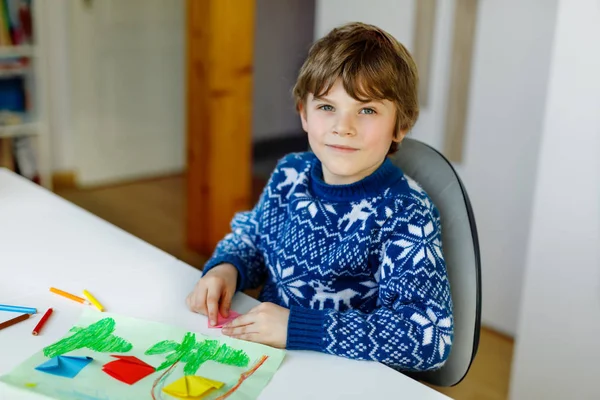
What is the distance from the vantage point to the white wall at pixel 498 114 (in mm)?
2365

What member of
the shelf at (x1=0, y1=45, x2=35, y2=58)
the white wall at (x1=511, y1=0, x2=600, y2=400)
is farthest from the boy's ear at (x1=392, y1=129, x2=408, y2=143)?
the shelf at (x1=0, y1=45, x2=35, y2=58)

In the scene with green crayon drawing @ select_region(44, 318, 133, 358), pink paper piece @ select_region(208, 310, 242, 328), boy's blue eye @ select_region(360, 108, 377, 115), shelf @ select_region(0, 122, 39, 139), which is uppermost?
boy's blue eye @ select_region(360, 108, 377, 115)

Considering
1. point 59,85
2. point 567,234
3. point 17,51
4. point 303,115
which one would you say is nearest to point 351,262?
point 303,115

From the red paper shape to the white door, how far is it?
297 cm

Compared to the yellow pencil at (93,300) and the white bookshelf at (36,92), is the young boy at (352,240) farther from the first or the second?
the white bookshelf at (36,92)

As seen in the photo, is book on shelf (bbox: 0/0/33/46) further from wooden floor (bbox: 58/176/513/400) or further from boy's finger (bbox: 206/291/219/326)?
boy's finger (bbox: 206/291/219/326)

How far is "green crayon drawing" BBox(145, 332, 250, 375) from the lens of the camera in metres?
1.04

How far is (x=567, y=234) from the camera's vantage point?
6.57 ft

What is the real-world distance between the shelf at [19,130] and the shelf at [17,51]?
316 mm

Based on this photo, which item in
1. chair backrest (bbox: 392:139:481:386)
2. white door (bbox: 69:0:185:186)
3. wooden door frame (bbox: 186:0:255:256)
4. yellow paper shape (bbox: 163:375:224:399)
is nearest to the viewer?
yellow paper shape (bbox: 163:375:224:399)

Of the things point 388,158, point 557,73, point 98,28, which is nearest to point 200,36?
point 98,28

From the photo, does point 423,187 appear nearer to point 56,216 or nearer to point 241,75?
point 56,216

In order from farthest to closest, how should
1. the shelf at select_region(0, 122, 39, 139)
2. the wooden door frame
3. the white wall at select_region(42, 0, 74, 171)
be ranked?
the white wall at select_region(42, 0, 74, 171) < the shelf at select_region(0, 122, 39, 139) < the wooden door frame

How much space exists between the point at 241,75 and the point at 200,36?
0.72 ft
